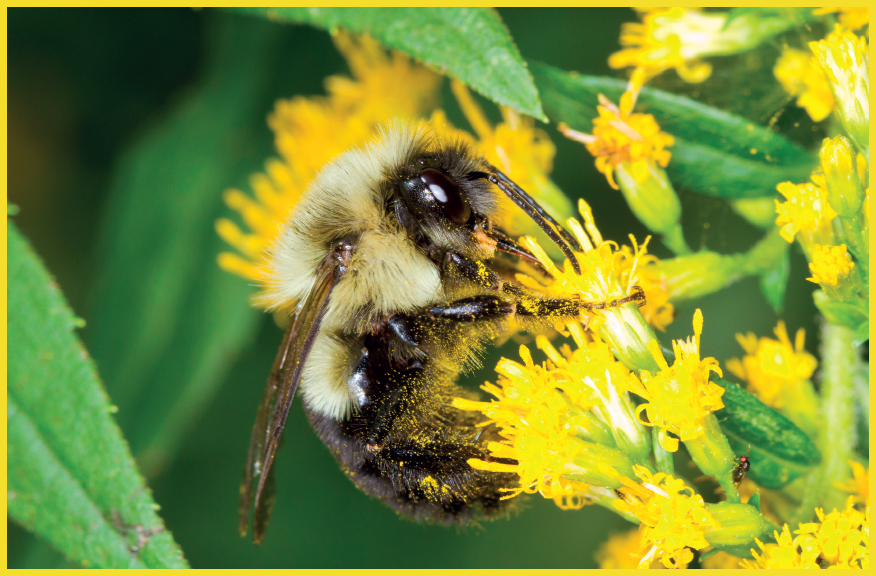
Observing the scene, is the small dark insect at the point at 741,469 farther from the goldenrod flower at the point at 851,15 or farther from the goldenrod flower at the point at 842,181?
the goldenrod flower at the point at 851,15

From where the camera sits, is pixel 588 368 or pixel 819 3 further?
pixel 819 3

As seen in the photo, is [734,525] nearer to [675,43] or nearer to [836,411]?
[836,411]

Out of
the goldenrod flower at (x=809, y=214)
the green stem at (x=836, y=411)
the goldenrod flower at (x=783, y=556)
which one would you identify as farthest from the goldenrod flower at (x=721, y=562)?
the goldenrod flower at (x=809, y=214)

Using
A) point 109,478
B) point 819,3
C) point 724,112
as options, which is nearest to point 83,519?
point 109,478

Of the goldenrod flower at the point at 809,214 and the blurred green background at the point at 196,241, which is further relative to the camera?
the blurred green background at the point at 196,241

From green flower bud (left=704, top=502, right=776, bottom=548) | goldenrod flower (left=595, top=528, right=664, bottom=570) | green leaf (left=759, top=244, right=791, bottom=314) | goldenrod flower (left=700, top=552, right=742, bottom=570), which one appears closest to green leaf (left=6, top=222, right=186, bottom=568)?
green flower bud (left=704, top=502, right=776, bottom=548)

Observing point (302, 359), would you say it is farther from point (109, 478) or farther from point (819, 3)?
point (819, 3)
